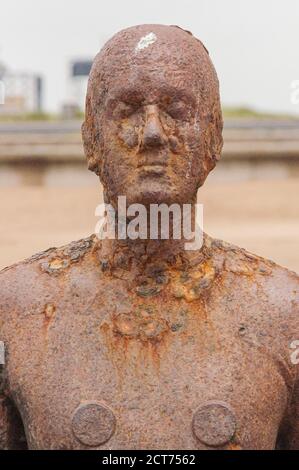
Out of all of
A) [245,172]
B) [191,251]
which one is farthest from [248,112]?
[191,251]

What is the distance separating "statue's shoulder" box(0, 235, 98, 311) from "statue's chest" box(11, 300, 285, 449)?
0.48 ft

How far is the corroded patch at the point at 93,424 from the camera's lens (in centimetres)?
288

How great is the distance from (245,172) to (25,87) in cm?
2656

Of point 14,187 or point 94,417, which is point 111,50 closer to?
point 94,417

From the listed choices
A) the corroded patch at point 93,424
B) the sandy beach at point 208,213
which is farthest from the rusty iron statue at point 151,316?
the sandy beach at point 208,213

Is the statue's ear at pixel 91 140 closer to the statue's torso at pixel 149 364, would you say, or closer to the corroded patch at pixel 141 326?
the statue's torso at pixel 149 364

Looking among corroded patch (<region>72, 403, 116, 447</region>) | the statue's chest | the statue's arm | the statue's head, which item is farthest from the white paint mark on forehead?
the statue's arm

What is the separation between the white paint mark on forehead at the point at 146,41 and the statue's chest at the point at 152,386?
73 centimetres

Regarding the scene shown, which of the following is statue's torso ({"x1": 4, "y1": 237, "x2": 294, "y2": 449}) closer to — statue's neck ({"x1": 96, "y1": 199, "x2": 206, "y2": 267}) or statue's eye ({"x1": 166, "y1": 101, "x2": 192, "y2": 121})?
statue's neck ({"x1": 96, "y1": 199, "x2": 206, "y2": 267})

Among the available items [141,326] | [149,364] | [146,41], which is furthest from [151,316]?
[146,41]

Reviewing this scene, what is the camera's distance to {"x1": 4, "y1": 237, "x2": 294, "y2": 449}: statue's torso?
2885 mm

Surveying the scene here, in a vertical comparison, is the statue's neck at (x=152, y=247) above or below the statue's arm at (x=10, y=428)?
above

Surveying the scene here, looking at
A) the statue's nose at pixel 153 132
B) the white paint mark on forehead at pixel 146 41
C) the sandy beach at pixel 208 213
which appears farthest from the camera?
the sandy beach at pixel 208 213

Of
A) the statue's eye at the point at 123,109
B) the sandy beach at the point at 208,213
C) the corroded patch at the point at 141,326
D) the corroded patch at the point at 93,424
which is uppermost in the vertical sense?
the statue's eye at the point at 123,109
